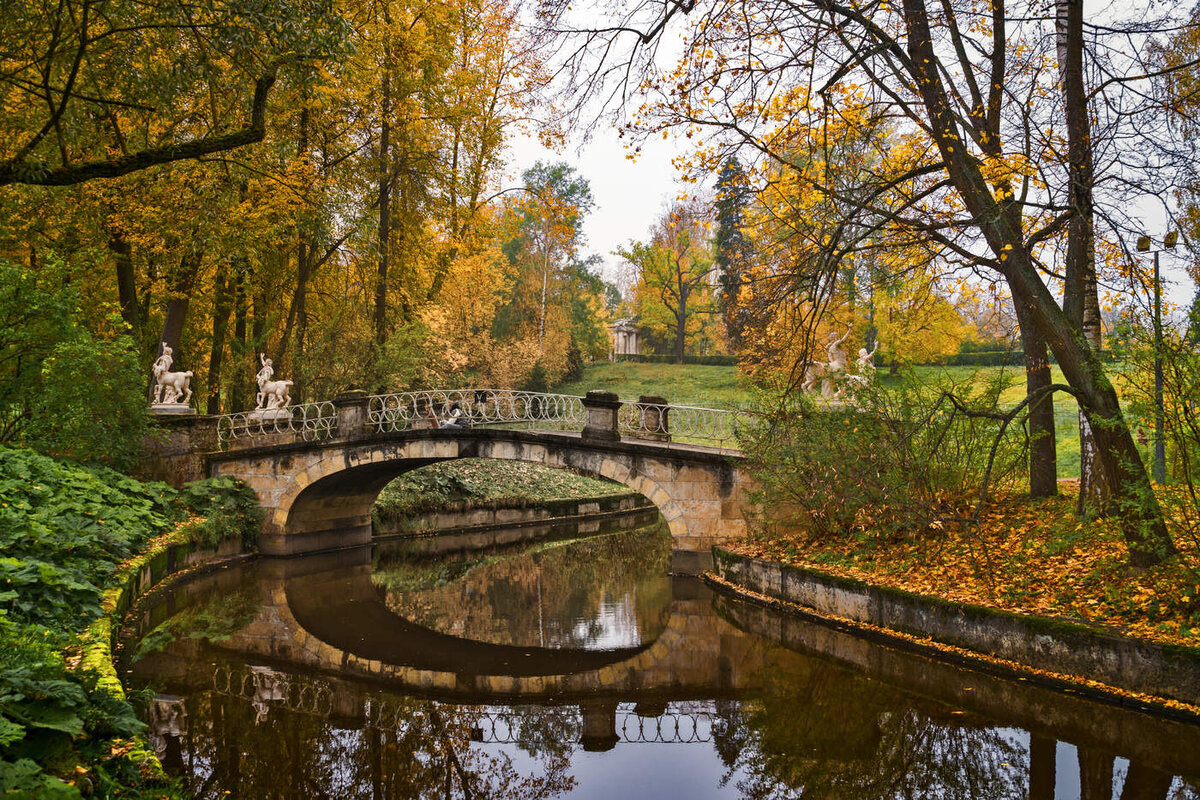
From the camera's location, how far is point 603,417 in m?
14.0

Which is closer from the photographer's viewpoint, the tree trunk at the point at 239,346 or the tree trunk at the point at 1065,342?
the tree trunk at the point at 1065,342

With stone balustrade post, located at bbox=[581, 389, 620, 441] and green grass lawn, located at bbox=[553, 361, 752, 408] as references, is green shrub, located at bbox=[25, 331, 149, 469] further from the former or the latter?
green grass lawn, located at bbox=[553, 361, 752, 408]

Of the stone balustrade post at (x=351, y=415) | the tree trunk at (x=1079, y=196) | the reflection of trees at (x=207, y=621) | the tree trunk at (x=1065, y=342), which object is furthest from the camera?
the stone balustrade post at (x=351, y=415)

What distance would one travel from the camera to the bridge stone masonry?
13492 millimetres

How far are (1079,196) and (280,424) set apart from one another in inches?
572

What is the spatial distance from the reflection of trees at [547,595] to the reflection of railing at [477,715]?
247cm

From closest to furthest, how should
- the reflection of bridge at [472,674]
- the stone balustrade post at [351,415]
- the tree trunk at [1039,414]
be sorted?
the reflection of bridge at [472,674] → the tree trunk at [1039,414] → the stone balustrade post at [351,415]

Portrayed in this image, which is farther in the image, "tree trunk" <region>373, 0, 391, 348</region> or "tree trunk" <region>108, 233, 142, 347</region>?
"tree trunk" <region>373, 0, 391, 348</region>

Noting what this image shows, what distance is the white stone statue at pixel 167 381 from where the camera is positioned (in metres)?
15.2

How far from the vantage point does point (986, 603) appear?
8695 mm

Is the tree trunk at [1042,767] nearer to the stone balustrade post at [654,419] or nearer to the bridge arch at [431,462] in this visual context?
the bridge arch at [431,462]

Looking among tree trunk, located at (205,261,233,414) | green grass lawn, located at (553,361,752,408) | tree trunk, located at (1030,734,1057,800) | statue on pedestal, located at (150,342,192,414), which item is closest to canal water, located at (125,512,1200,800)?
tree trunk, located at (1030,734,1057,800)

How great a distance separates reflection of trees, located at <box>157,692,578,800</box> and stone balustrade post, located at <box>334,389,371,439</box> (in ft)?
26.3

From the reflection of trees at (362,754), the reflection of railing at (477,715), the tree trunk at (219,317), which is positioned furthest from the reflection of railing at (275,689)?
the tree trunk at (219,317)
